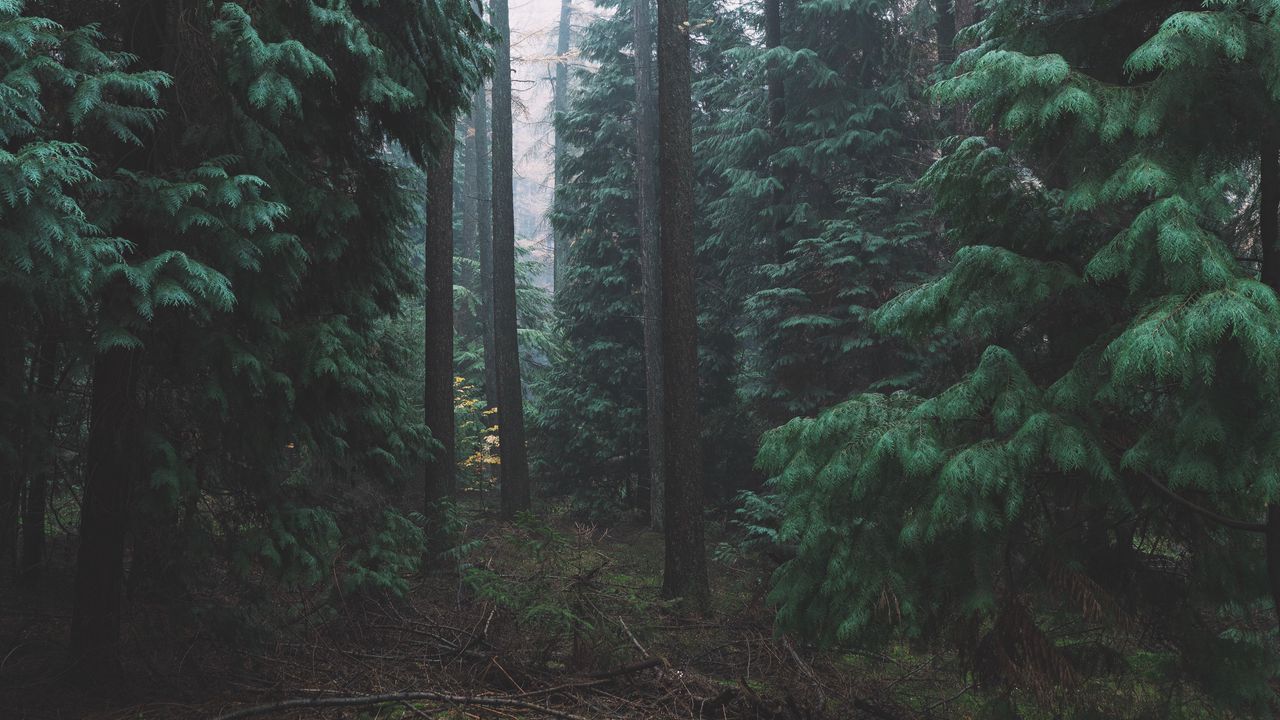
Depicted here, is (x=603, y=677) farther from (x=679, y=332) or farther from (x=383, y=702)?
(x=679, y=332)

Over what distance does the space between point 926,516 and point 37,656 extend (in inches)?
235

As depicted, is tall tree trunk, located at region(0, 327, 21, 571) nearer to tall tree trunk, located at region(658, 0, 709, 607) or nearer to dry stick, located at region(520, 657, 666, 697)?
dry stick, located at region(520, 657, 666, 697)

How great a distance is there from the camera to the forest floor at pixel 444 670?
4664mm

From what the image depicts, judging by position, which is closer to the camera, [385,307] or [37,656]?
[37,656]

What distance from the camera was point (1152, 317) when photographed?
383 centimetres

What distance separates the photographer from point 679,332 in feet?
32.9

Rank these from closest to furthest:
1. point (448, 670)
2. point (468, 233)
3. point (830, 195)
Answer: point (448, 670) → point (830, 195) → point (468, 233)

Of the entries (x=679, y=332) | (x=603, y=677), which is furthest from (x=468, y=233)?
(x=603, y=677)

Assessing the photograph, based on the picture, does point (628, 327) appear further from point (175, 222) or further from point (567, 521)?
point (175, 222)

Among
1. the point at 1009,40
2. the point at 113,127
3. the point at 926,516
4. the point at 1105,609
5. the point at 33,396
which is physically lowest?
the point at 1105,609

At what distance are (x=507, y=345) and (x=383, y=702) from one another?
12781 millimetres

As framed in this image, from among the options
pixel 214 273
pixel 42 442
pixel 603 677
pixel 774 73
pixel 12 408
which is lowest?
pixel 603 677

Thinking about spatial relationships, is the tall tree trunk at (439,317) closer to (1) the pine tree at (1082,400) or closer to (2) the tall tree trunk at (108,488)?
(2) the tall tree trunk at (108,488)

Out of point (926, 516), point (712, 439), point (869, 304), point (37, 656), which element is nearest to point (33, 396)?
point (37, 656)
